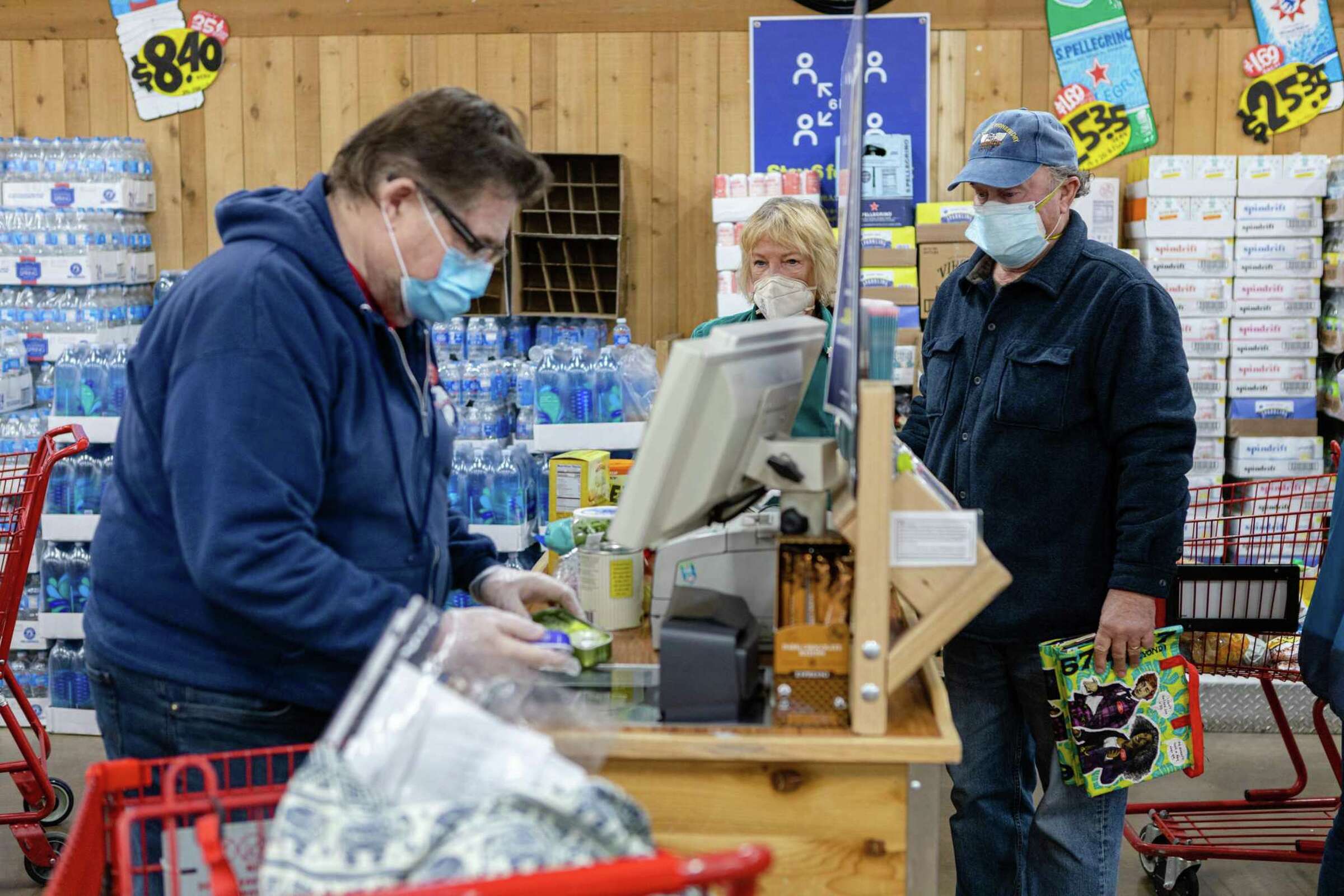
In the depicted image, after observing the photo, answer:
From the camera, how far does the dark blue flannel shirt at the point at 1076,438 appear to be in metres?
2.61

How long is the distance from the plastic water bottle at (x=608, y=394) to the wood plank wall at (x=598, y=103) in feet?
6.63

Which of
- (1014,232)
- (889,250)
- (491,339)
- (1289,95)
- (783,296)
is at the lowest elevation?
(491,339)

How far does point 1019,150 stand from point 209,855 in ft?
7.20

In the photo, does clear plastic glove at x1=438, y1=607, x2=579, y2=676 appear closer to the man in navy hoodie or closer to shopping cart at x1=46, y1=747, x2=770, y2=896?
the man in navy hoodie

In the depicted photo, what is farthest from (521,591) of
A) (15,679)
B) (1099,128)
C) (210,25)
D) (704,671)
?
(210,25)

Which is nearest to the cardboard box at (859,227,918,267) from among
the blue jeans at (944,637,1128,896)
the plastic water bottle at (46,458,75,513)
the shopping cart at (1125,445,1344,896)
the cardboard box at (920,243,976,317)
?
the cardboard box at (920,243,976,317)

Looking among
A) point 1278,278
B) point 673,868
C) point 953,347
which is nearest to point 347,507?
point 673,868

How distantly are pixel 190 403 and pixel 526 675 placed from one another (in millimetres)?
548

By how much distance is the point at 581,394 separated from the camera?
193 inches

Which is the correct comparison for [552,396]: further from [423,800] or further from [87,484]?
[423,800]

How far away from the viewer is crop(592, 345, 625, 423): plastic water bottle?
16.1ft

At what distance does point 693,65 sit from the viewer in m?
6.74

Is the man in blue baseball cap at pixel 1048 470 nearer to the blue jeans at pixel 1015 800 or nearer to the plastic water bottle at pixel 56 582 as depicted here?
the blue jeans at pixel 1015 800

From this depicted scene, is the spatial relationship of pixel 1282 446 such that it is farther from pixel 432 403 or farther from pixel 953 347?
pixel 432 403
